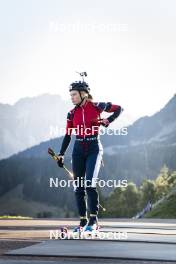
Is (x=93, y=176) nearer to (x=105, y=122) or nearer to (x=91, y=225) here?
(x=91, y=225)

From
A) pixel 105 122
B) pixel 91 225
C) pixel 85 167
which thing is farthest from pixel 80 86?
pixel 91 225

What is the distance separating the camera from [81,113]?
30.2 ft

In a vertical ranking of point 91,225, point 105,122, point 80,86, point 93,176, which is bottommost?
point 91,225

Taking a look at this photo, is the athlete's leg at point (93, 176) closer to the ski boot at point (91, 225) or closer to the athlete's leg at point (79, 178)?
the ski boot at point (91, 225)

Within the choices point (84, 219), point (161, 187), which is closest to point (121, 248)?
point (84, 219)

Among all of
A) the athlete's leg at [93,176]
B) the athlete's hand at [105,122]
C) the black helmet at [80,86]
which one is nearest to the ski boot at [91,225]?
the athlete's leg at [93,176]

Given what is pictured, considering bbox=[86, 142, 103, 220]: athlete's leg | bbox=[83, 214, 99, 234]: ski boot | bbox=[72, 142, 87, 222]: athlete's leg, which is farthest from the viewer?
bbox=[72, 142, 87, 222]: athlete's leg

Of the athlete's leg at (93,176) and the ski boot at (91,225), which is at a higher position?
the athlete's leg at (93,176)

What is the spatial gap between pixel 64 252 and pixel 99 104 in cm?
376

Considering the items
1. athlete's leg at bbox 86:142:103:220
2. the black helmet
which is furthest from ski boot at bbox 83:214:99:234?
the black helmet

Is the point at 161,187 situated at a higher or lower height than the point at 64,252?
higher

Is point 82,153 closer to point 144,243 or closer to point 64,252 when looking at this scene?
point 144,243

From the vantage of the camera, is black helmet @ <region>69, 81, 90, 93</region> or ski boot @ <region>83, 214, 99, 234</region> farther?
black helmet @ <region>69, 81, 90, 93</region>

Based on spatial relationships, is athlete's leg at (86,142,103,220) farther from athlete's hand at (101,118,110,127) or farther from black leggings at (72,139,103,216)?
athlete's hand at (101,118,110,127)
